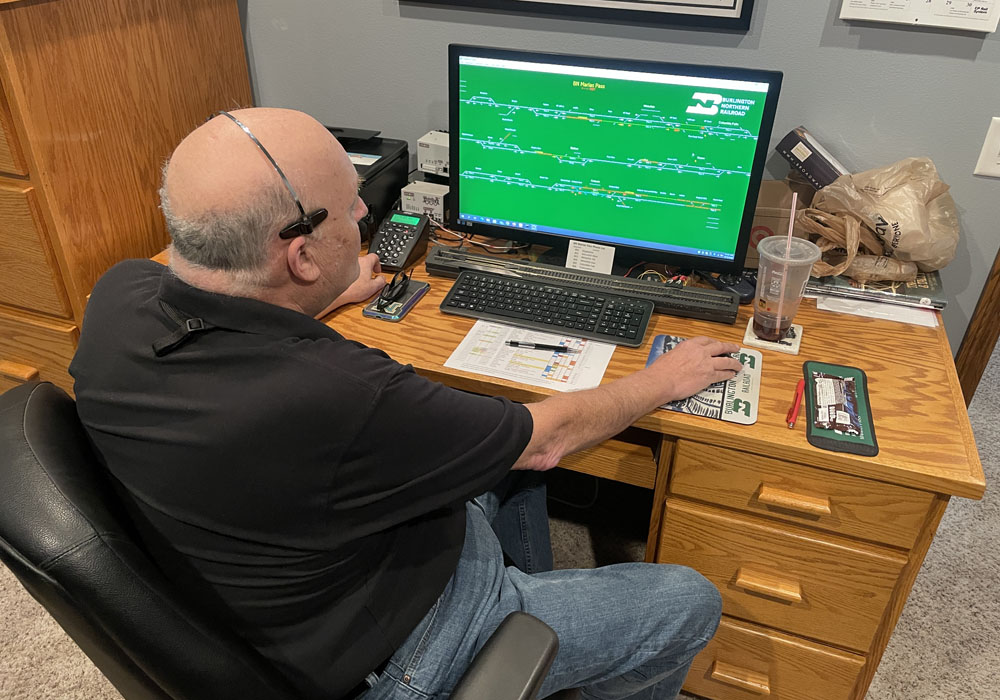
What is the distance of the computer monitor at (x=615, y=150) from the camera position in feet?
4.68

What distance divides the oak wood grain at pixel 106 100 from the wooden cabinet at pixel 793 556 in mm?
1293

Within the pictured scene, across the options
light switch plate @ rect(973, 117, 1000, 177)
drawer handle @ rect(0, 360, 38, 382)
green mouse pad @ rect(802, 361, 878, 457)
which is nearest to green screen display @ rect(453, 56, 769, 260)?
green mouse pad @ rect(802, 361, 878, 457)

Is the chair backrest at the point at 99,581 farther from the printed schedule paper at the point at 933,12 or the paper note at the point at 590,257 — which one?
the printed schedule paper at the point at 933,12

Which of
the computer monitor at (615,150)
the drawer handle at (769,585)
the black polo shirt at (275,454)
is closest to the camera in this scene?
the black polo shirt at (275,454)

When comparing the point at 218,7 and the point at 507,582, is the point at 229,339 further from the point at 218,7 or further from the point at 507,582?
the point at 218,7

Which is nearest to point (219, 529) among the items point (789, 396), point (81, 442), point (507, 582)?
point (81, 442)

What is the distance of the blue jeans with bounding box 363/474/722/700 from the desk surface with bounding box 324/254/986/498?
0.83 feet

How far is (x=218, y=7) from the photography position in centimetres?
183

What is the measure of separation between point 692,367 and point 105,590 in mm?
936

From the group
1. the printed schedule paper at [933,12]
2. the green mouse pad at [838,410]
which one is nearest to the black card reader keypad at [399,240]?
the green mouse pad at [838,410]

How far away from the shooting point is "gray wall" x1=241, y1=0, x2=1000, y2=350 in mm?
1521

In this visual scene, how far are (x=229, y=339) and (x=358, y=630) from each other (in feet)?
1.37

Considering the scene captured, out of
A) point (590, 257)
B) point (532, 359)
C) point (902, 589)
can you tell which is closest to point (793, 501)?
point (902, 589)

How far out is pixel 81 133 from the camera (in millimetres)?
1552
